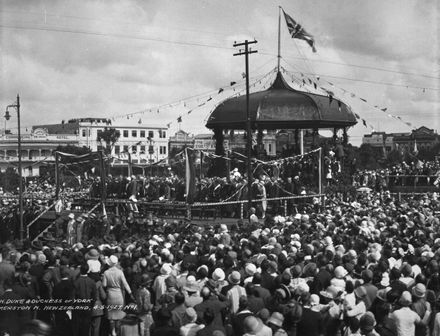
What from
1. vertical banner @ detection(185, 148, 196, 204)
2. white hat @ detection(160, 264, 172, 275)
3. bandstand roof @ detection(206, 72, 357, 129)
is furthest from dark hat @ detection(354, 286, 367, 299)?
bandstand roof @ detection(206, 72, 357, 129)

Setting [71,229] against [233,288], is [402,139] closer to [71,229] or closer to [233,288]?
[71,229]

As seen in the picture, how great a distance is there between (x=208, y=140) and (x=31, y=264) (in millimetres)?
104545

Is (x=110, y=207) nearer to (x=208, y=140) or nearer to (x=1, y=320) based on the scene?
(x=1, y=320)

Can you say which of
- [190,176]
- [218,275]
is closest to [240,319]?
[218,275]

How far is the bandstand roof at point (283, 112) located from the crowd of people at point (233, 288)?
68.0 feet

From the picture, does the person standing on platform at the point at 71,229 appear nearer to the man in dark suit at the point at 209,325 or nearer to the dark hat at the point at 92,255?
the dark hat at the point at 92,255

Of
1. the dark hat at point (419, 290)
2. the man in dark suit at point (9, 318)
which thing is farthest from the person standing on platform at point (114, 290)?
the dark hat at point (419, 290)

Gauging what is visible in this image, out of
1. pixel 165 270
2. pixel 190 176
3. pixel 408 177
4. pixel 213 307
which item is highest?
pixel 190 176

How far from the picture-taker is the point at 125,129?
104 m

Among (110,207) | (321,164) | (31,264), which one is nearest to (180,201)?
(110,207)

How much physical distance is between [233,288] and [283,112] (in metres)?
26.1

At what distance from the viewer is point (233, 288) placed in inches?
375

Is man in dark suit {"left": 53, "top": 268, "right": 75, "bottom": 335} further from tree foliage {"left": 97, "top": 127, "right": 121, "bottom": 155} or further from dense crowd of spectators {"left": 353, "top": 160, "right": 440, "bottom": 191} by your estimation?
tree foliage {"left": 97, "top": 127, "right": 121, "bottom": 155}

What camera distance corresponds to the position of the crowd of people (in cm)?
824
